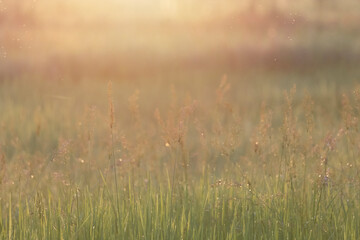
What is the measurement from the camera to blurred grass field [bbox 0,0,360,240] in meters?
3.13

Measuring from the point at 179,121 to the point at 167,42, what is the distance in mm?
8230

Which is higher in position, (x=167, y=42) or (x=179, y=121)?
(x=167, y=42)

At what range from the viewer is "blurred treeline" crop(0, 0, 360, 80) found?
979 cm

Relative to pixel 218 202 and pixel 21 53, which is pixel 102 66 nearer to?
pixel 21 53

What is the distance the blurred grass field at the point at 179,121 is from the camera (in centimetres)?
313

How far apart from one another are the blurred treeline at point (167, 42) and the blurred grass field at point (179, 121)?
0.12 ft

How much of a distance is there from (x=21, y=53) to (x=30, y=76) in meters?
0.95

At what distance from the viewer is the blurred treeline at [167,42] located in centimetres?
979

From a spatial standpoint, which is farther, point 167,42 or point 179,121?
point 167,42

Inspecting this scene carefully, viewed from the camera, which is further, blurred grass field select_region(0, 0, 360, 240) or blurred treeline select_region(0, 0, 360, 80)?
blurred treeline select_region(0, 0, 360, 80)

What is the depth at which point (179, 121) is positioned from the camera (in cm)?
308

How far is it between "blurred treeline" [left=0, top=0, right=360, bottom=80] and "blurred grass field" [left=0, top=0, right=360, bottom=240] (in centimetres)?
4

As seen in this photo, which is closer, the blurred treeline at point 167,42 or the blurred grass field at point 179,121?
the blurred grass field at point 179,121

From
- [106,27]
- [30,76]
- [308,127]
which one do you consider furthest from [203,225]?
[106,27]
